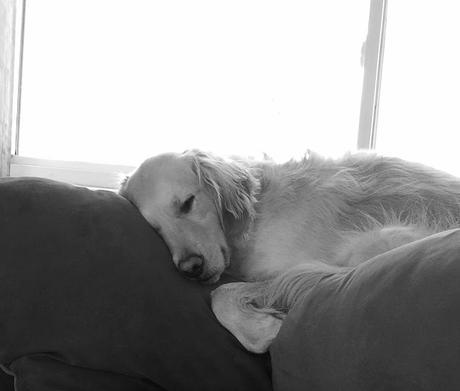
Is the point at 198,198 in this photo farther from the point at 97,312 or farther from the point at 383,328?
the point at 383,328

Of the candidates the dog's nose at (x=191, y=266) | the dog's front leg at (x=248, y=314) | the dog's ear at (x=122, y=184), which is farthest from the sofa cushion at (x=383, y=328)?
the dog's ear at (x=122, y=184)

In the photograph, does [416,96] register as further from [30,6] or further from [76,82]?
[30,6]

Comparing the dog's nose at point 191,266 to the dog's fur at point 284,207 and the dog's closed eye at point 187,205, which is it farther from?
the dog's closed eye at point 187,205

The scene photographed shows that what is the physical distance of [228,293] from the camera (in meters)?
1.57

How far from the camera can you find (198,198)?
6.16ft

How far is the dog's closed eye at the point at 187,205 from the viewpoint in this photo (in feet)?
6.08

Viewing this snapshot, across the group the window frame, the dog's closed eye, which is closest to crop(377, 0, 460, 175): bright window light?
the window frame

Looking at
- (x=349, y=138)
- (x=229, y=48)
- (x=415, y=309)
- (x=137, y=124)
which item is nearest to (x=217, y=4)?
(x=229, y=48)

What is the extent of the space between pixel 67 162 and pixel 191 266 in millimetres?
2209

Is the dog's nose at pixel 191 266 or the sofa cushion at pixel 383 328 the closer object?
the sofa cushion at pixel 383 328

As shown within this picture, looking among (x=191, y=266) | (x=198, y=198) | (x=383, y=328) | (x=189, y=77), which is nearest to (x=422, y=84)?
(x=189, y=77)

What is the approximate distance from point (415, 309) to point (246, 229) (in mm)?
861

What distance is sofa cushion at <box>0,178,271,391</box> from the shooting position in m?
1.31

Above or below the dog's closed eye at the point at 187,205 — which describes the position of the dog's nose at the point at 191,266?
below
